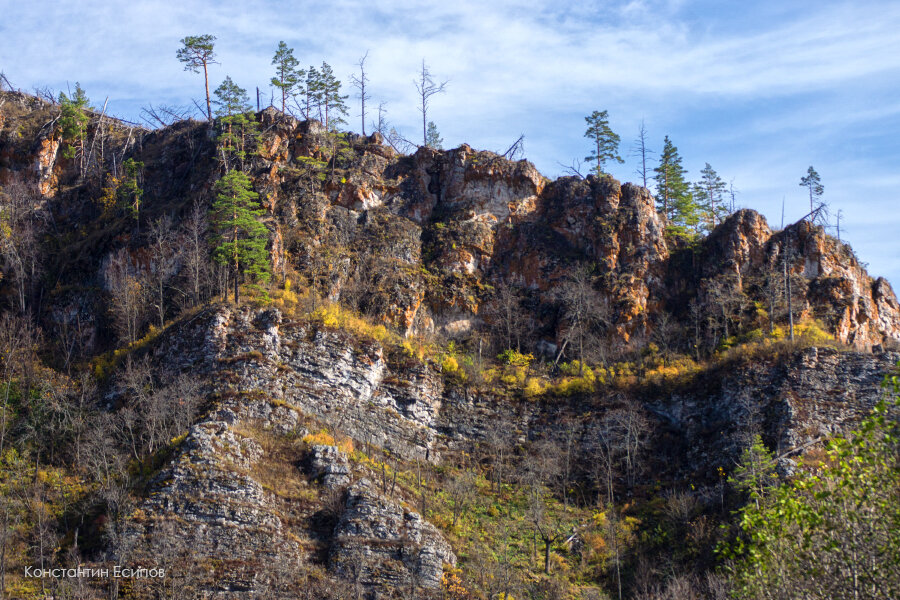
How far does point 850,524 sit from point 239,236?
150 ft

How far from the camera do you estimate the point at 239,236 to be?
53625 millimetres

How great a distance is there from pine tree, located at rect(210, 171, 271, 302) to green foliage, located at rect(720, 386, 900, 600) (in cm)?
3927

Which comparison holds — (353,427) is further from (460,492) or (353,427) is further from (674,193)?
→ (674,193)

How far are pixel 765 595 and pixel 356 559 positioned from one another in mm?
22393

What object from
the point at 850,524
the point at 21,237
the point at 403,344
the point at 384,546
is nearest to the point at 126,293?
the point at 21,237

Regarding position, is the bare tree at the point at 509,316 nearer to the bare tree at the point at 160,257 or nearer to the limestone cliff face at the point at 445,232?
the limestone cliff face at the point at 445,232

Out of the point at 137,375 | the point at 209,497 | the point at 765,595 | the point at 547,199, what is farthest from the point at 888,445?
the point at 547,199

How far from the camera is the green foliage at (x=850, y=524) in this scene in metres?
14.2

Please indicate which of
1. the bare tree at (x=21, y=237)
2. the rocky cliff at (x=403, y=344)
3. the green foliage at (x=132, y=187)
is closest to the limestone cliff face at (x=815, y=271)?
the rocky cliff at (x=403, y=344)

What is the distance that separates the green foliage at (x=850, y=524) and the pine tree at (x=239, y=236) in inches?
1546

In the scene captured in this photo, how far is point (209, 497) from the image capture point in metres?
35.6

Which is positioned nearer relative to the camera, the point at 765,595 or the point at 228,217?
the point at 765,595

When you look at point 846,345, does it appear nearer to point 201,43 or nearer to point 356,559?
point 356,559

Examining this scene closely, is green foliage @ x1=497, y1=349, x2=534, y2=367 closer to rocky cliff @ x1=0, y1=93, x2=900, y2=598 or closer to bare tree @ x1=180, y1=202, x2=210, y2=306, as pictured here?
rocky cliff @ x1=0, y1=93, x2=900, y2=598
